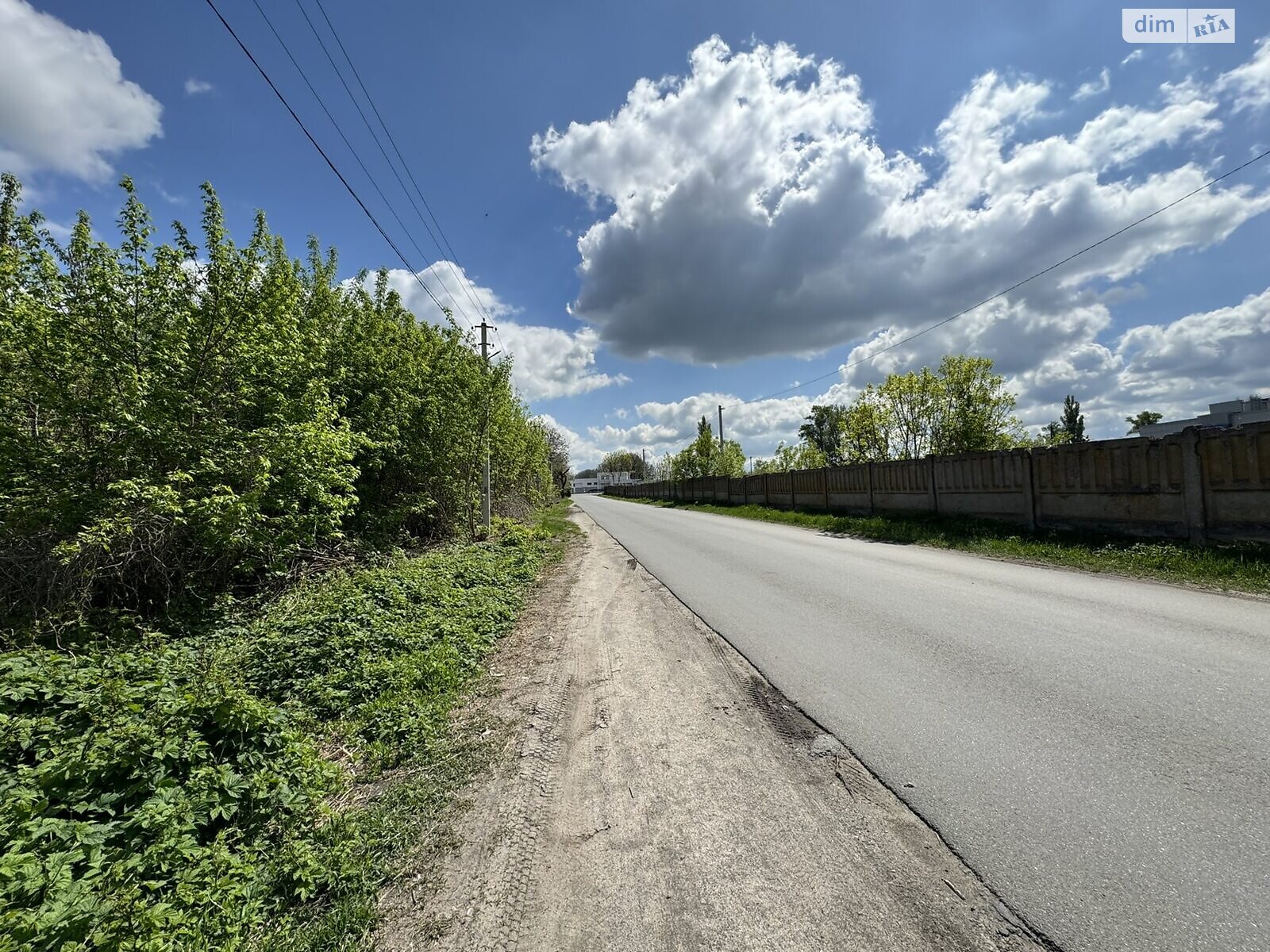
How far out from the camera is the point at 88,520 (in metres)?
5.63

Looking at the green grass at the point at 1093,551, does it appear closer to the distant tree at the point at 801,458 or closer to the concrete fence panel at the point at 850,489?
the concrete fence panel at the point at 850,489

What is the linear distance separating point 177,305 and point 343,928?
705 centimetres

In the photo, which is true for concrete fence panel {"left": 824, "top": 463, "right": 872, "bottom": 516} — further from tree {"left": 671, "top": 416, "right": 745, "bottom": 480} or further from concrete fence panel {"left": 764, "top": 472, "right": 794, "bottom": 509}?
tree {"left": 671, "top": 416, "right": 745, "bottom": 480}

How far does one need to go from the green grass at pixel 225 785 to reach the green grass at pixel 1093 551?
9.62 meters

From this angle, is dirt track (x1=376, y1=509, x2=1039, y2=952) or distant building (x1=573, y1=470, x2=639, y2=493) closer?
dirt track (x1=376, y1=509, x2=1039, y2=952)

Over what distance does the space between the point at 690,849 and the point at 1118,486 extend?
1173 cm

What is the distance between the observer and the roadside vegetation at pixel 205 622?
2.29 m

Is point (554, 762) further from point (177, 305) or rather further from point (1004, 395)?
point (1004, 395)

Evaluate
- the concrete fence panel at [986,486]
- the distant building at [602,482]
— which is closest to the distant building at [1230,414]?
the concrete fence panel at [986,486]

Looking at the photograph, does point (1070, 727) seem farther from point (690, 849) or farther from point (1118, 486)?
point (1118, 486)

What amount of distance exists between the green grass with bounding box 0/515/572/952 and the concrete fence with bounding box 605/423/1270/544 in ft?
37.5

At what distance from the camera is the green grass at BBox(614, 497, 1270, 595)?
7176mm

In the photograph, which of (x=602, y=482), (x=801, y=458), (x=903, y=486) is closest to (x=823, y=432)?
(x=801, y=458)

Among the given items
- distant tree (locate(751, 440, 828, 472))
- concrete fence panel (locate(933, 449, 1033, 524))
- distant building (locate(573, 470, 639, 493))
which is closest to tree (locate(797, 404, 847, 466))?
distant tree (locate(751, 440, 828, 472))
